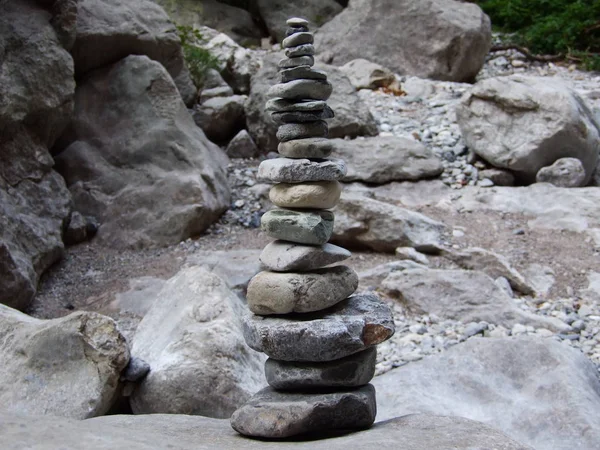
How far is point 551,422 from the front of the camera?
4727mm

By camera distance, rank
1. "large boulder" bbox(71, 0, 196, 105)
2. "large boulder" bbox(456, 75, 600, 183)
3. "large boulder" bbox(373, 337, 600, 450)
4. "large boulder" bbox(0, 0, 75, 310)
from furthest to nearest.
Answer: "large boulder" bbox(456, 75, 600, 183), "large boulder" bbox(71, 0, 196, 105), "large boulder" bbox(0, 0, 75, 310), "large boulder" bbox(373, 337, 600, 450)

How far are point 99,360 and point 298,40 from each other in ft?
7.67

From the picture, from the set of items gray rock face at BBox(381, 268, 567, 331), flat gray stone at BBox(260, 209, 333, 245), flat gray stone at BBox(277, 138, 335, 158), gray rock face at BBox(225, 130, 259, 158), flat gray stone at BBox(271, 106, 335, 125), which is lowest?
gray rock face at BBox(225, 130, 259, 158)

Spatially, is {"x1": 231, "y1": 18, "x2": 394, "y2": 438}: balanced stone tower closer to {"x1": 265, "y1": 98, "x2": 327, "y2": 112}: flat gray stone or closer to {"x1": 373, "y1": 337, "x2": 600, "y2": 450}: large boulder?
{"x1": 265, "y1": 98, "x2": 327, "y2": 112}: flat gray stone

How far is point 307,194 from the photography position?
3.89 metres

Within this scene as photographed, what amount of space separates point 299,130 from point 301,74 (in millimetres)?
315

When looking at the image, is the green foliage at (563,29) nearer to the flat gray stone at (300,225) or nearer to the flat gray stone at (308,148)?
the flat gray stone at (308,148)

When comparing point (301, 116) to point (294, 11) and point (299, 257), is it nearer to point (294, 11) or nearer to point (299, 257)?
point (299, 257)

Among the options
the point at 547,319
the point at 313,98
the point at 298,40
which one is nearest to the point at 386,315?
the point at 313,98

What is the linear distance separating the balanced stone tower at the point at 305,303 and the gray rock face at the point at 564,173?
5934 mm

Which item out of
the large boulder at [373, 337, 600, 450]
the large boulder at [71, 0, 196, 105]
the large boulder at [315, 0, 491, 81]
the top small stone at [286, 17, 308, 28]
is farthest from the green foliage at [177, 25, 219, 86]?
the top small stone at [286, 17, 308, 28]

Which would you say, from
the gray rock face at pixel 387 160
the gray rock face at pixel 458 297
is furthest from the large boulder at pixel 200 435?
the gray rock face at pixel 387 160

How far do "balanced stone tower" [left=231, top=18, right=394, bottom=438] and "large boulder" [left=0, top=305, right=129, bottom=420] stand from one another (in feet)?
4.03

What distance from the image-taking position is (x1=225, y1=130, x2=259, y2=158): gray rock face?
1077 cm
